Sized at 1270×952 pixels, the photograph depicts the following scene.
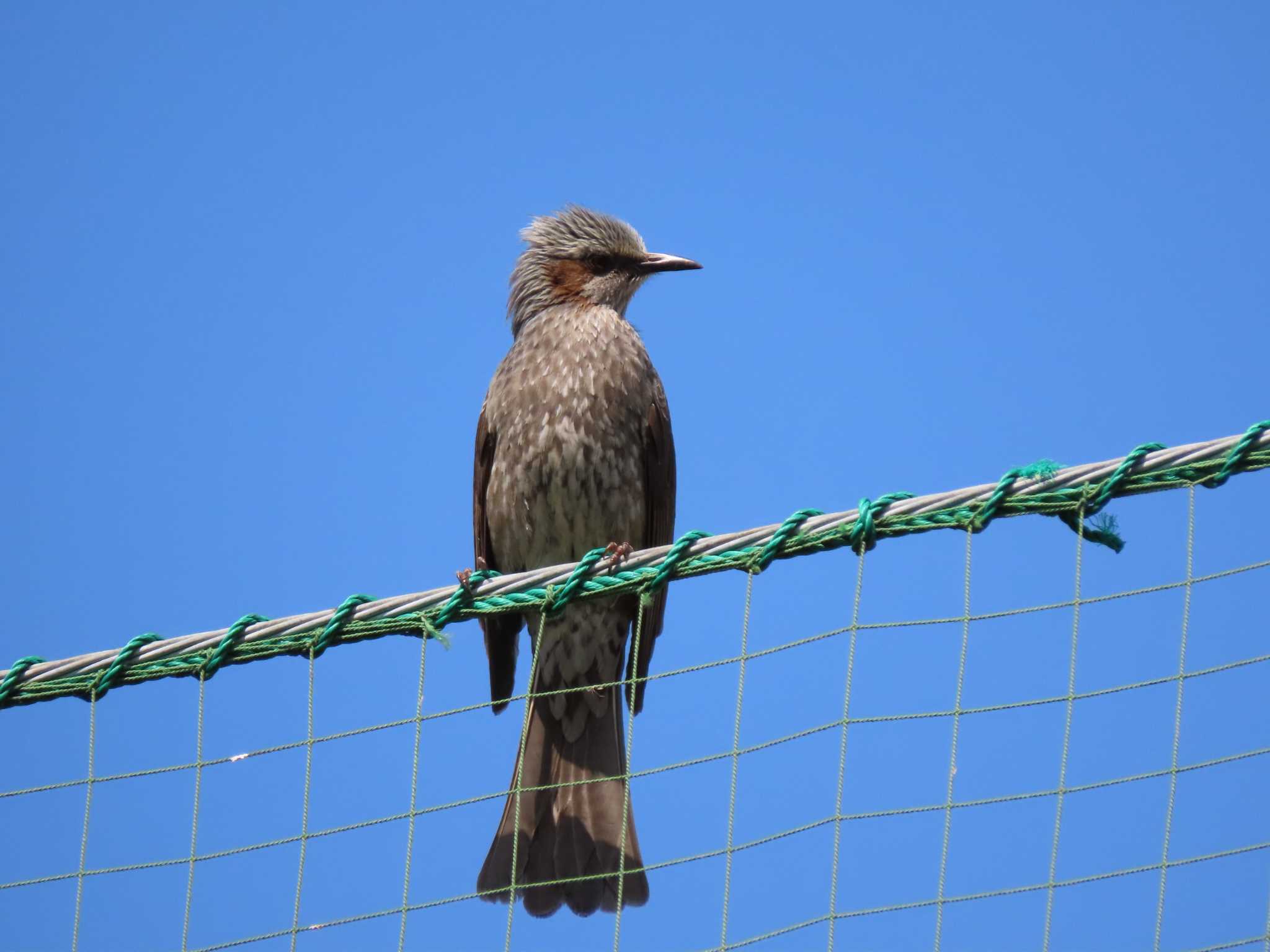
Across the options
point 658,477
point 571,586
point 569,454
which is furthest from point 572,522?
point 571,586

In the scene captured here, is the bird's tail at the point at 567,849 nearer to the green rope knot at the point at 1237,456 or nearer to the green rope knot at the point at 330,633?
the green rope knot at the point at 330,633

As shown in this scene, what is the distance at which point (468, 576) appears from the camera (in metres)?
5.24

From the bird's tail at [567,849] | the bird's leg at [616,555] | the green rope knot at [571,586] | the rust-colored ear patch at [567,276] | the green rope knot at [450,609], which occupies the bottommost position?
the bird's tail at [567,849]

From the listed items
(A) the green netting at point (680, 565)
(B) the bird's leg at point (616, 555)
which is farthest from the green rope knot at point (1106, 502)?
(B) the bird's leg at point (616, 555)

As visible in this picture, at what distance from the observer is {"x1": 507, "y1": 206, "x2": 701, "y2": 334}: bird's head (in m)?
7.10

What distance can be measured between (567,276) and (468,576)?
229 cm

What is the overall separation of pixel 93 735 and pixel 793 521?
207 cm

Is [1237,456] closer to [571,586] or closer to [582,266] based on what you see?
[571,586]

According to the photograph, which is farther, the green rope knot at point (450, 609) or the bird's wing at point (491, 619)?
the bird's wing at point (491, 619)

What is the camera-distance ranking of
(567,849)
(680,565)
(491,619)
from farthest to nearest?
(491,619)
(567,849)
(680,565)

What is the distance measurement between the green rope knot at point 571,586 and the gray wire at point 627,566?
0.02 metres

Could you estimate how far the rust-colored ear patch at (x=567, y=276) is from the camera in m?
7.08

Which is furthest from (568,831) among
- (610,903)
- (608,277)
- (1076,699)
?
(608,277)

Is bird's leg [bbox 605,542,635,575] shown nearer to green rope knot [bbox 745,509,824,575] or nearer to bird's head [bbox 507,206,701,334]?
green rope knot [bbox 745,509,824,575]
